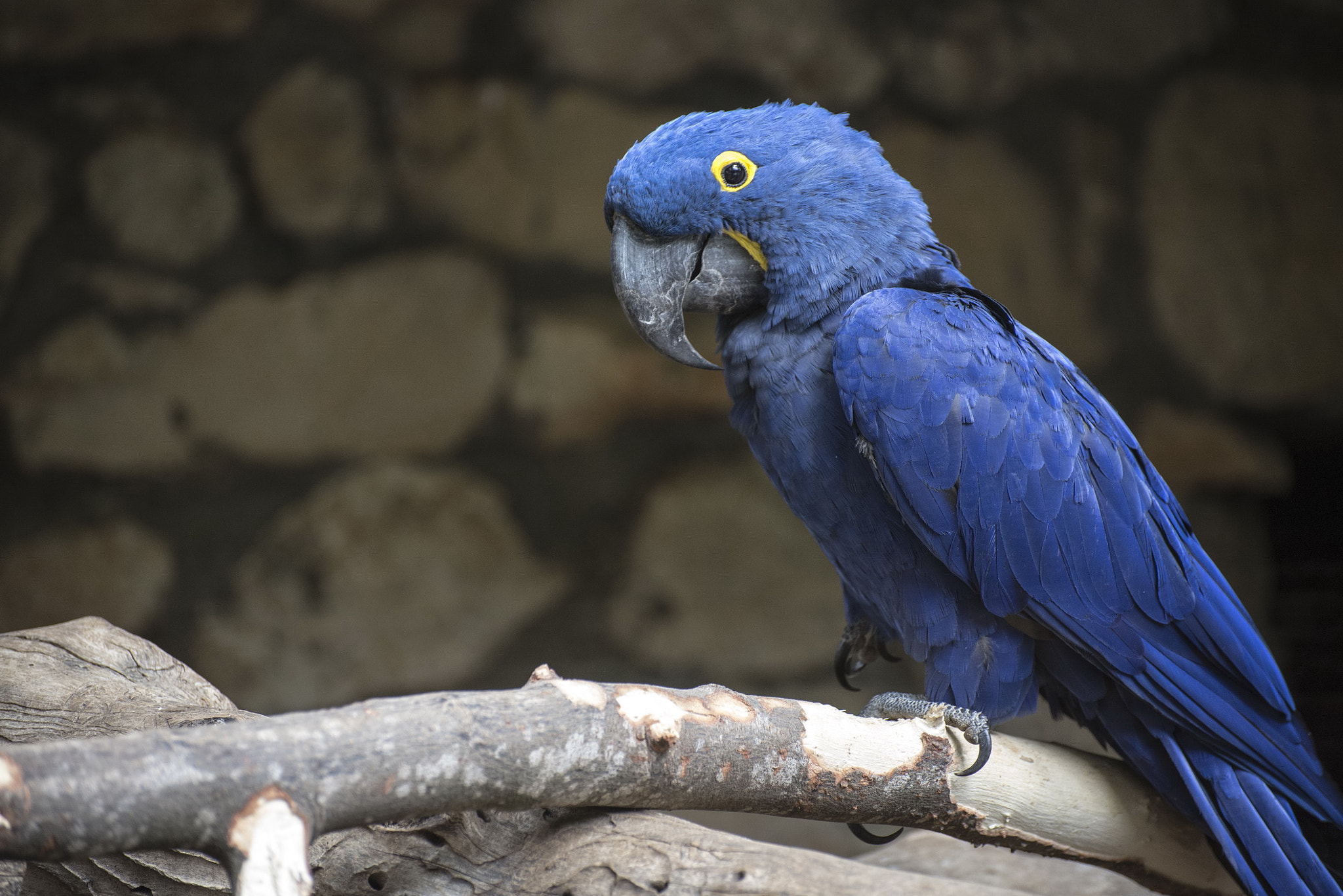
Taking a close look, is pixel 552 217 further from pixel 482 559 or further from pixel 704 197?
pixel 704 197

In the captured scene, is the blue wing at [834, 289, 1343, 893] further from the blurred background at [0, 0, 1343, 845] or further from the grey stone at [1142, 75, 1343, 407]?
the grey stone at [1142, 75, 1343, 407]

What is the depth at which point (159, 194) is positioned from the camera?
85.0 inches

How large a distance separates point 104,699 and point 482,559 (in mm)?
1159

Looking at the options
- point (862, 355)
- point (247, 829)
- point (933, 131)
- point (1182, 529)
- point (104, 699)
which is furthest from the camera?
point (933, 131)

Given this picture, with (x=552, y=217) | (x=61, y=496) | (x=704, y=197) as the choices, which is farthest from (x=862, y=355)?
(x=61, y=496)

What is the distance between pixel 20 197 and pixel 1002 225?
203 centimetres

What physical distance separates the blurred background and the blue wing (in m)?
1.00

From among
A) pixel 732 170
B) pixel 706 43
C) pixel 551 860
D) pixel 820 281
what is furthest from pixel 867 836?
pixel 706 43

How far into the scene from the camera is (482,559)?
89.6 inches

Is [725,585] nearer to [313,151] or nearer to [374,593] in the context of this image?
[374,593]

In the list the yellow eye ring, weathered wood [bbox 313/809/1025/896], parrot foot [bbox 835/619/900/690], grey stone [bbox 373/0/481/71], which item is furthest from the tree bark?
grey stone [bbox 373/0/481/71]

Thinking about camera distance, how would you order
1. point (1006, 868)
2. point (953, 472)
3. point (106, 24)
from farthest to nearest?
point (106, 24) < point (1006, 868) < point (953, 472)

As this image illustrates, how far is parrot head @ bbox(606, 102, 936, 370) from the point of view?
139 centimetres

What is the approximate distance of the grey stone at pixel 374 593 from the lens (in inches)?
86.7
